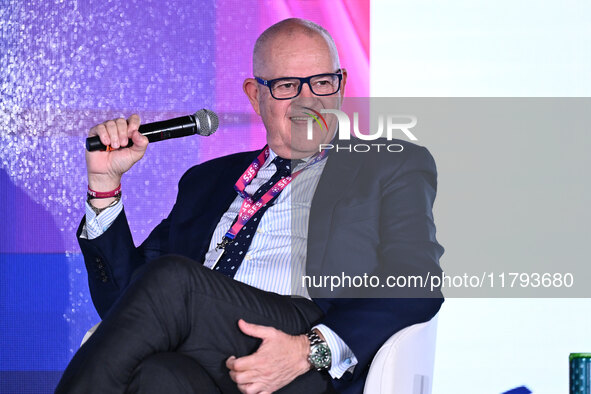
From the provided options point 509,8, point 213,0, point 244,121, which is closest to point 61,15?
point 213,0

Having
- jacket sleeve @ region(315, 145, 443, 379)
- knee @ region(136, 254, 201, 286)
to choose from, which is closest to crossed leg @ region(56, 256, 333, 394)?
knee @ region(136, 254, 201, 286)

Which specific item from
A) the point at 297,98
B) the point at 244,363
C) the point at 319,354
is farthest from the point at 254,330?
the point at 297,98

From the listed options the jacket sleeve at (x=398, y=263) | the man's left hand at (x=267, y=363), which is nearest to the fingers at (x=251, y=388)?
the man's left hand at (x=267, y=363)

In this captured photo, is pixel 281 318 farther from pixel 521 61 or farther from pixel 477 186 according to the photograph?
pixel 521 61

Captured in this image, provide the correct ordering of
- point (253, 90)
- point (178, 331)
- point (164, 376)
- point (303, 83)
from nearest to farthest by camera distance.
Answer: point (164, 376) < point (178, 331) < point (303, 83) < point (253, 90)

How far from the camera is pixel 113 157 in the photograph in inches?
84.3

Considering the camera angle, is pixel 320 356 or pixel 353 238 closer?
pixel 320 356

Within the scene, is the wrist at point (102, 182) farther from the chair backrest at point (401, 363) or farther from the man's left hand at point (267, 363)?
the chair backrest at point (401, 363)

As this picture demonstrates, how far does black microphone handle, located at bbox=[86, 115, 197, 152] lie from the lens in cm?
201

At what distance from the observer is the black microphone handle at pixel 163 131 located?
201 cm

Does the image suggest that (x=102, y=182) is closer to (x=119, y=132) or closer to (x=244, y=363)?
(x=119, y=132)

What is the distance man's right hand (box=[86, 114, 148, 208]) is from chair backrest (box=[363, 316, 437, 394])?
2.86 feet

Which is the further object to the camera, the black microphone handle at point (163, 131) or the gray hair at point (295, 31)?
the gray hair at point (295, 31)

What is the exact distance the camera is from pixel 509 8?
309cm
